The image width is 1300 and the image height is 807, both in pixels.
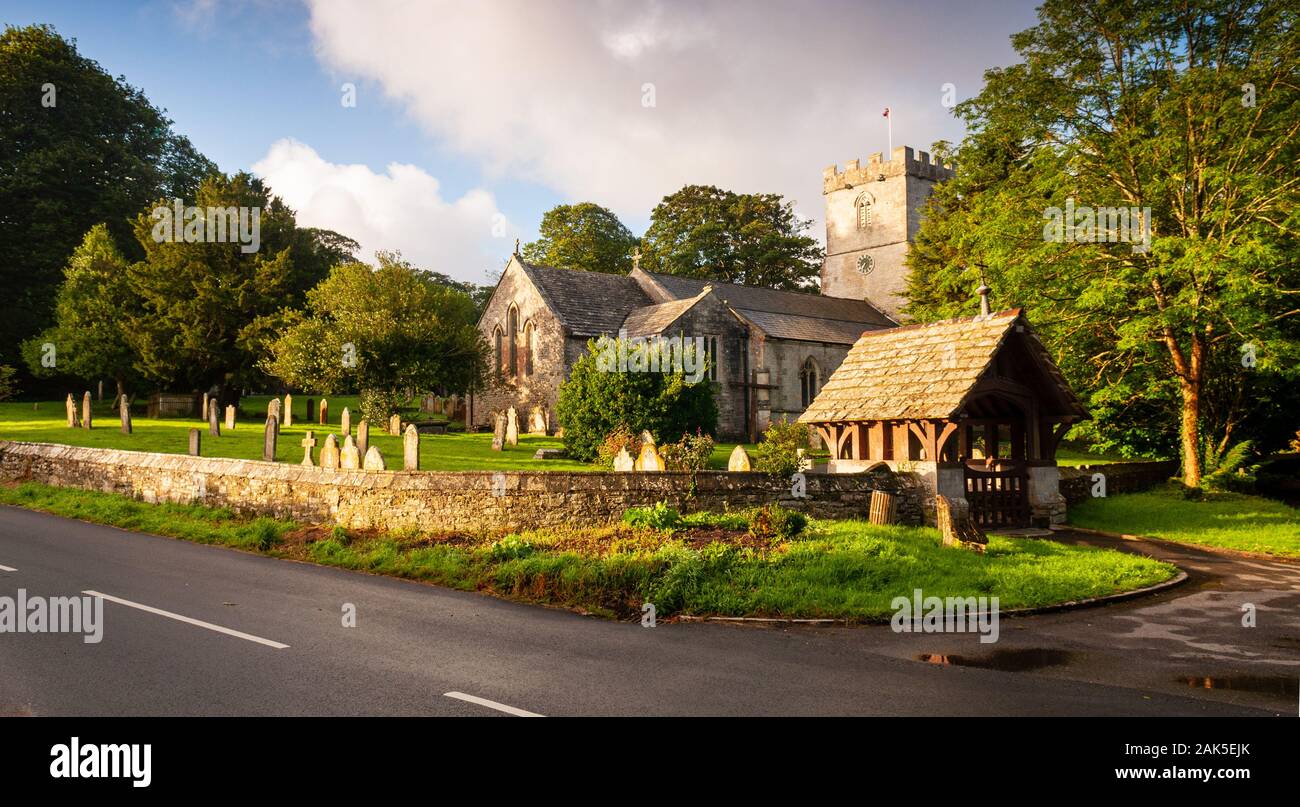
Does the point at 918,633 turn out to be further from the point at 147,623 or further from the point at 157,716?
the point at 147,623

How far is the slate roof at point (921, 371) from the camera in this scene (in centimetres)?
1673

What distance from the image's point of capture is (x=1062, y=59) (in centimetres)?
2469

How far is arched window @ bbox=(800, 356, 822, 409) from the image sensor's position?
1726 inches

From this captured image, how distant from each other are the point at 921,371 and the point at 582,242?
46.4m

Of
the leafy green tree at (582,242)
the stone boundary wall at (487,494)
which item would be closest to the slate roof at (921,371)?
the stone boundary wall at (487,494)

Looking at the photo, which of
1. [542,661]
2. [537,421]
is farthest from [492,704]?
[537,421]

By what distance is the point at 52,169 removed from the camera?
5159 centimetres

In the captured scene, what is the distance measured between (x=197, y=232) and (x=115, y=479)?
2331 cm

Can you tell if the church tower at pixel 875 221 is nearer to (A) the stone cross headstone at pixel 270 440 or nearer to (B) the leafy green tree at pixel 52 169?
(A) the stone cross headstone at pixel 270 440

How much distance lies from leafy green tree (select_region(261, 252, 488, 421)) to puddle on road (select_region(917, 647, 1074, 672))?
2810 centimetres

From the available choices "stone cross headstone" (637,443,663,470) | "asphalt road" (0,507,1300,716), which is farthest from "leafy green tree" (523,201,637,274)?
"asphalt road" (0,507,1300,716)

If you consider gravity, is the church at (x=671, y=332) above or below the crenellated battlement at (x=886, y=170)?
below

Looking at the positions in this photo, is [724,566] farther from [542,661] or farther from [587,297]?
[587,297]

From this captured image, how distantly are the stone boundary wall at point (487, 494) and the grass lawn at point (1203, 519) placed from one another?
7.05 metres
